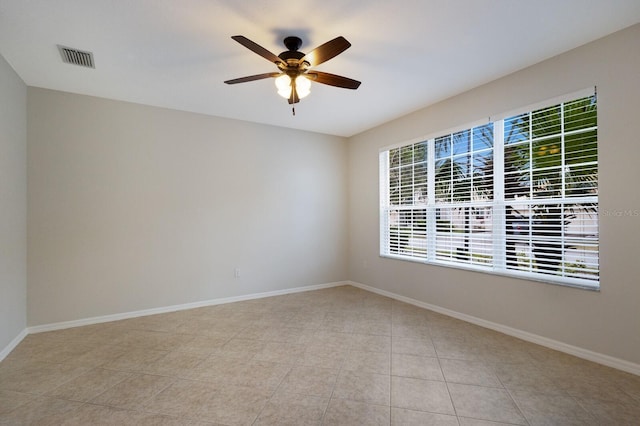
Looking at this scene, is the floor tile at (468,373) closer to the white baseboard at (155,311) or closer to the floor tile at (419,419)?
the floor tile at (419,419)

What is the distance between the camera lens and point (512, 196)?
311 centimetres

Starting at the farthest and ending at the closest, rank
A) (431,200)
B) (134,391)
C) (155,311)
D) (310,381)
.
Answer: (431,200) → (155,311) → (310,381) → (134,391)

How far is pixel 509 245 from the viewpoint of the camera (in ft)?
10.3

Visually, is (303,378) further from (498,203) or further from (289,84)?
(498,203)

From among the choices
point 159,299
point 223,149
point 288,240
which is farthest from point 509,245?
point 159,299

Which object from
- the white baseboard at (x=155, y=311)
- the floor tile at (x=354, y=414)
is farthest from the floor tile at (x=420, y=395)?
the white baseboard at (x=155, y=311)

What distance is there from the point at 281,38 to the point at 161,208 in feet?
8.95

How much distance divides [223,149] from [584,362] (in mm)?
4684

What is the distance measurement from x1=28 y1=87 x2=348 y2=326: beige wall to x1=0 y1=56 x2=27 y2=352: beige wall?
12 cm

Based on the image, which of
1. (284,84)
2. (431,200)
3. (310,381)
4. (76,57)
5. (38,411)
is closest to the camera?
(38,411)

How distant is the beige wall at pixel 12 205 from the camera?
2719mm

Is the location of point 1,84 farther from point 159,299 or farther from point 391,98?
point 391,98

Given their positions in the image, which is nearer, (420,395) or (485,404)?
(485,404)

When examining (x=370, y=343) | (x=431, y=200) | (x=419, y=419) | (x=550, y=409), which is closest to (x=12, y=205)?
(x=370, y=343)
